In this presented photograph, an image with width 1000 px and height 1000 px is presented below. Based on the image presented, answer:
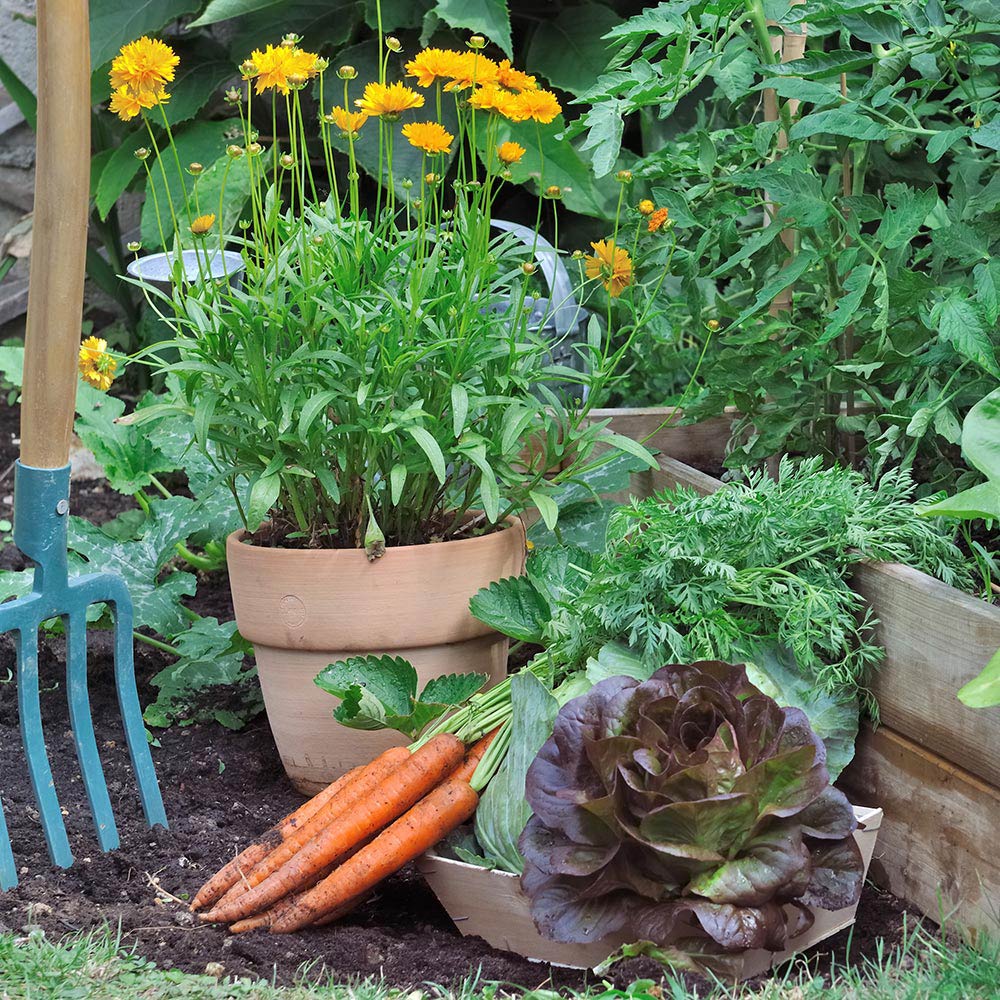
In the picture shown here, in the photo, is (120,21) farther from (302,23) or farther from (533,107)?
(533,107)

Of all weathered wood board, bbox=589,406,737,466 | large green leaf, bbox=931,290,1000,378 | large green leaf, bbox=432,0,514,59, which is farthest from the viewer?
large green leaf, bbox=432,0,514,59

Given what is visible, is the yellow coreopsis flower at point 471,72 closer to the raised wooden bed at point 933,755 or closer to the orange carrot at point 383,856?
the raised wooden bed at point 933,755

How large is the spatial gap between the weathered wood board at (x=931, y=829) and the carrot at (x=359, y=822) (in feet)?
1.85

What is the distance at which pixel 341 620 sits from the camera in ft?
5.86

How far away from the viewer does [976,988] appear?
124cm

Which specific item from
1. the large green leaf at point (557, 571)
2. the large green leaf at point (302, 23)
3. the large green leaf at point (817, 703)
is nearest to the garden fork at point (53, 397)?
the large green leaf at point (557, 571)

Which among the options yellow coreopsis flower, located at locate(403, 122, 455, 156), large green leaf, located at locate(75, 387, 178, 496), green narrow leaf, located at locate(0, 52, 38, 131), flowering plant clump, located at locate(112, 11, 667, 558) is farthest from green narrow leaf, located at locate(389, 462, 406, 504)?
green narrow leaf, located at locate(0, 52, 38, 131)

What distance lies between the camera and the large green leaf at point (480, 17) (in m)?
3.11

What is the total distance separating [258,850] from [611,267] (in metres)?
1.02

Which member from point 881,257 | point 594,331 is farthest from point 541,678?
point 881,257

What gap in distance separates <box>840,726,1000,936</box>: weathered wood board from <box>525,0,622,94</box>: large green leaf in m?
2.35

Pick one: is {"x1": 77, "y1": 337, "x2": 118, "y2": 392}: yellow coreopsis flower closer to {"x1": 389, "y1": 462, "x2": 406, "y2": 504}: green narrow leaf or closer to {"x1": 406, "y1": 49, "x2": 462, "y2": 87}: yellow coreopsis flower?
{"x1": 389, "y1": 462, "x2": 406, "y2": 504}: green narrow leaf

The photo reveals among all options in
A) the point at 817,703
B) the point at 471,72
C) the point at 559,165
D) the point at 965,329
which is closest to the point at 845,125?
the point at 965,329

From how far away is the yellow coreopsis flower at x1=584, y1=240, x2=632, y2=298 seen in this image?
190 cm
